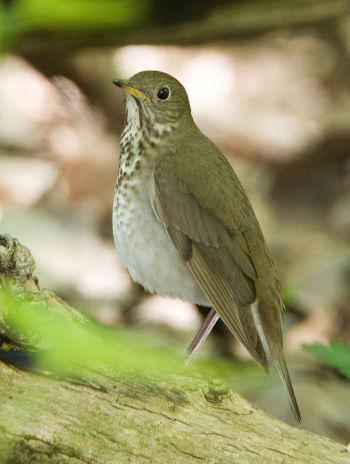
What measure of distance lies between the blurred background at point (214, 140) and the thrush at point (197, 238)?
116 cm

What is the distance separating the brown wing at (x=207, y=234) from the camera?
2.76 m

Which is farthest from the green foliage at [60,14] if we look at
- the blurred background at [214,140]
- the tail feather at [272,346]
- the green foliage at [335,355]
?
the blurred background at [214,140]

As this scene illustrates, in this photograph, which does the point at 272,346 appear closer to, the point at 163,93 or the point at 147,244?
the point at 147,244

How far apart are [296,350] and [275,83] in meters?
3.48

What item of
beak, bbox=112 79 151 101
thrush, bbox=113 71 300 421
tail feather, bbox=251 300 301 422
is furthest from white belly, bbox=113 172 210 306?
beak, bbox=112 79 151 101

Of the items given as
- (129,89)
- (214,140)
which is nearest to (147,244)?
(129,89)

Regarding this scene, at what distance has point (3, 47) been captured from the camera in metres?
1.03

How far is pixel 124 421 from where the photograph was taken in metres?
2.20

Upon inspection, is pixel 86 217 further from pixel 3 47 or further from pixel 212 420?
pixel 3 47

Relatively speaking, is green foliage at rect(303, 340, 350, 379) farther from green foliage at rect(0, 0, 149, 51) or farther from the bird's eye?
green foliage at rect(0, 0, 149, 51)

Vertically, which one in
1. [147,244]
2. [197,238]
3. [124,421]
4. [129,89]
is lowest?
[124,421]

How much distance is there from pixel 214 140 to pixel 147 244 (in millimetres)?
3404

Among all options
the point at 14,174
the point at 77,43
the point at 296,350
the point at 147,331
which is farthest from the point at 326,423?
the point at 77,43

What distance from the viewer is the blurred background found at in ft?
15.3
